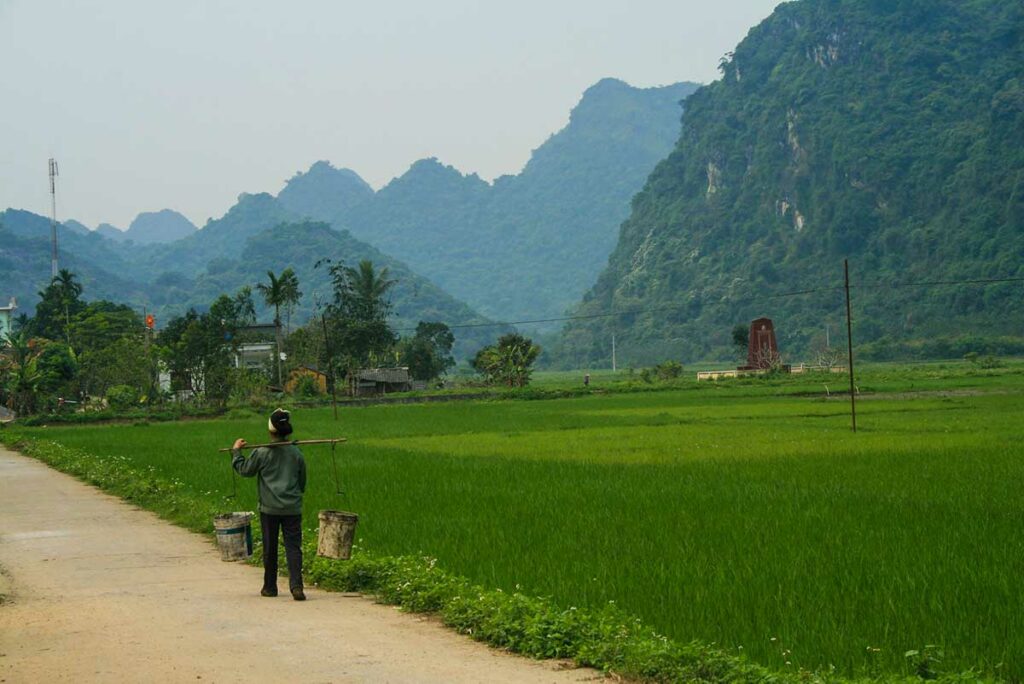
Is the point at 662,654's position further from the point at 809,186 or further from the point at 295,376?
the point at 809,186

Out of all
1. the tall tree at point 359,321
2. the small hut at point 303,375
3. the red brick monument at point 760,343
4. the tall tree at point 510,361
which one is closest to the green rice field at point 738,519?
the small hut at point 303,375

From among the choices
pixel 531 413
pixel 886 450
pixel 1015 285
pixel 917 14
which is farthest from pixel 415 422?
pixel 917 14

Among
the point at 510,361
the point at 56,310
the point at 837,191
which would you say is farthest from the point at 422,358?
the point at 837,191

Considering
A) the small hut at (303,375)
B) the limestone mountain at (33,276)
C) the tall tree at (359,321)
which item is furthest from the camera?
the limestone mountain at (33,276)

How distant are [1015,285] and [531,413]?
230 feet

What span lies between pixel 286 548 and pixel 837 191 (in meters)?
130

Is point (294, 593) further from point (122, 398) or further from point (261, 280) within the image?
point (261, 280)

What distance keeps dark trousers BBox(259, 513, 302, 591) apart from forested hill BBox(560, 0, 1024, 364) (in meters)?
97.7

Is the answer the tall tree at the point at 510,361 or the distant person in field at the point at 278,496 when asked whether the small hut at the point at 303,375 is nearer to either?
the tall tree at the point at 510,361

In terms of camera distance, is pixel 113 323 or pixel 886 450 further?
pixel 113 323

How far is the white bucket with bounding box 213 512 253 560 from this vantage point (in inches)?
470

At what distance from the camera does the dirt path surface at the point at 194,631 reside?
7.02 metres

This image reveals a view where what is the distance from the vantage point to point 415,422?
41750 mm

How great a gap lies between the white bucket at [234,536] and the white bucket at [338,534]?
1.43 m
